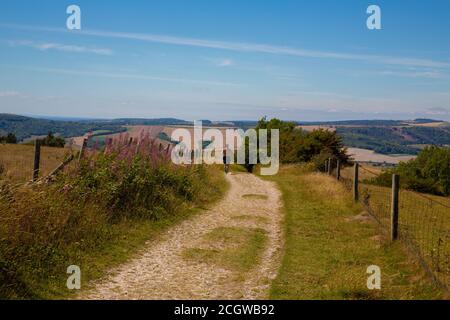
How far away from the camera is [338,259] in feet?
35.5

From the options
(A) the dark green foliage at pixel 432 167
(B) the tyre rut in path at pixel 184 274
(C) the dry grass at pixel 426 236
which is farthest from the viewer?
(A) the dark green foliage at pixel 432 167

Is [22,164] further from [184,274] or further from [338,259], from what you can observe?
[338,259]

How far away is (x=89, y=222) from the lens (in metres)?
10.8

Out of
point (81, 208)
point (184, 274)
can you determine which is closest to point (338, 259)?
point (184, 274)

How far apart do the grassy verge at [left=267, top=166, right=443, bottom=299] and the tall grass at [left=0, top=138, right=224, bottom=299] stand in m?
4.00

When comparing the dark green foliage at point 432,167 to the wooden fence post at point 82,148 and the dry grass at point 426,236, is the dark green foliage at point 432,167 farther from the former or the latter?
the wooden fence post at point 82,148

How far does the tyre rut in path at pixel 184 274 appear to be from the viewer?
7973 mm

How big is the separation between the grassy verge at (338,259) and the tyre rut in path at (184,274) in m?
0.39

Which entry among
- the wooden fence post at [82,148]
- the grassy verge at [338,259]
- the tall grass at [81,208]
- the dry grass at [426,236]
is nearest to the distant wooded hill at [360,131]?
the tall grass at [81,208]

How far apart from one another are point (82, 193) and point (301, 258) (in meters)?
5.71

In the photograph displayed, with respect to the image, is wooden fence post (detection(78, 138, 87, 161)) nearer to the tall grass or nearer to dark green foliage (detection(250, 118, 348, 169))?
the tall grass

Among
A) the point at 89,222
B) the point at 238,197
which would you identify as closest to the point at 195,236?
the point at 89,222

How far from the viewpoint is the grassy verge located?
8.10m
